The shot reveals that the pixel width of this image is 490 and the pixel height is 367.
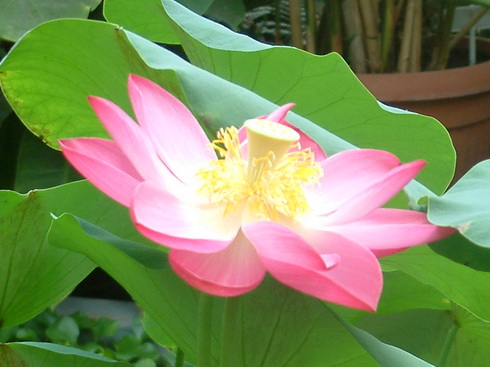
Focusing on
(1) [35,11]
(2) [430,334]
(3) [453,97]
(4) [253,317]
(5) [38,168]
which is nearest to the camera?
(4) [253,317]

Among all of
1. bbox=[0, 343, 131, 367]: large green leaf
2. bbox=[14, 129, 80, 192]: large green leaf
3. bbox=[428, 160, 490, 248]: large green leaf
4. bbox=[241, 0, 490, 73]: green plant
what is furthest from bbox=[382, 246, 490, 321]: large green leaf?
bbox=[241, 0, 490, 73]: green plant

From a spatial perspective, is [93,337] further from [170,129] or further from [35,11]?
[170,129]

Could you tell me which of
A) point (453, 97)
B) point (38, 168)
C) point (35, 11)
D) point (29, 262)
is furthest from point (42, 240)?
point (453, 97)

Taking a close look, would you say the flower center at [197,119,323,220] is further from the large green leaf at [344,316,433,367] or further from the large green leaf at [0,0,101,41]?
the large green leaf at [0,0,101,41]

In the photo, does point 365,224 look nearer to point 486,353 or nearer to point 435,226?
point 435,226

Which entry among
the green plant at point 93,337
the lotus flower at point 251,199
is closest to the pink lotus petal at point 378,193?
the lotus flower at point 251,199

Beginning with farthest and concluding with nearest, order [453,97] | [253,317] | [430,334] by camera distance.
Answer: [453,97] < [430,334] < [253,317]
